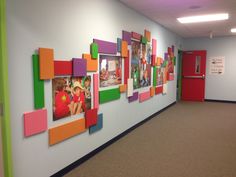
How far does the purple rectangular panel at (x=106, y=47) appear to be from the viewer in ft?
11.5

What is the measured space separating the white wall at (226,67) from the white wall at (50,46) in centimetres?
562

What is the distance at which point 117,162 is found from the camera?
333cm

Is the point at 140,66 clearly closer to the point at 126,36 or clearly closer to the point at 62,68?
the point at 126,36

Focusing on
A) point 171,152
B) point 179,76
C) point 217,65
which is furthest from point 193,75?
point 171,152

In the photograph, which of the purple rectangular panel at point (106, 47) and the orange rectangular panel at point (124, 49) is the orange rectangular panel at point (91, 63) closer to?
the purple rectangular panel at point (106, 47)

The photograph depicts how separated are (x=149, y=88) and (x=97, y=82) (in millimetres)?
2459

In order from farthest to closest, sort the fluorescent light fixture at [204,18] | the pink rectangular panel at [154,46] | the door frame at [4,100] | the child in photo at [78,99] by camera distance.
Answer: the pink rectangular panel at [154,46]
the fluorescent light fixture at [204,18]
the child in photo at [78,99]
the door frame at [4,100]

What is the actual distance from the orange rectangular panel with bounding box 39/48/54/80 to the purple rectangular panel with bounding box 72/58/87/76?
42cm

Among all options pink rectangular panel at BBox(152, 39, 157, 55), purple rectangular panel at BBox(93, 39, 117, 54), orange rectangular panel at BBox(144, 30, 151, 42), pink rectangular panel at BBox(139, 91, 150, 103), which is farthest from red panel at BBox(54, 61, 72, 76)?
pink rectangular panel at BBox(152, 39, 157, 55)

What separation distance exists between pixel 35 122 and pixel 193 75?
7.70m

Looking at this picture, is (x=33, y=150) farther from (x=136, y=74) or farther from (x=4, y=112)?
(x=136, y=74)

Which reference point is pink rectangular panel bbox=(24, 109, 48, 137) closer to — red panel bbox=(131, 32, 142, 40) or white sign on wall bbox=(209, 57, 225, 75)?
red panel bbox=(131, 32, 142, 40)

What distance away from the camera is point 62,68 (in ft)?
9.15

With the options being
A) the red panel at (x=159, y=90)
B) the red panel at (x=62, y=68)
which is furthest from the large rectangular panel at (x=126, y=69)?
the red panel at (x=159, y=90)
